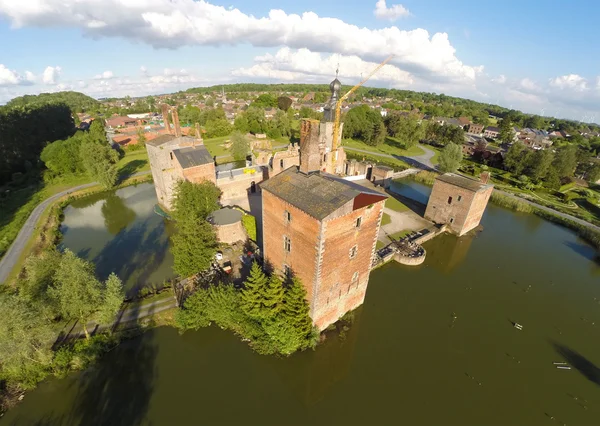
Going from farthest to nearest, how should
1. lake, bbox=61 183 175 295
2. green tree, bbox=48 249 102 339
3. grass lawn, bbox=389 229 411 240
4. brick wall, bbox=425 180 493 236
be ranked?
brick wall, bbox=425 180 493 236, grass lawn, bbox=389 229 411 240, lake, bbox=61 183 175 295, green tree, bbox=48 249 102 339

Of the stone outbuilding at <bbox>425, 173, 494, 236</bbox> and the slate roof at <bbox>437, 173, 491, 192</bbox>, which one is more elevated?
the slate roof at <bbox>437, 173, 491, 192</bbox>

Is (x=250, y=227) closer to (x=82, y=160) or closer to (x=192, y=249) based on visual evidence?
(x=192, y=249)

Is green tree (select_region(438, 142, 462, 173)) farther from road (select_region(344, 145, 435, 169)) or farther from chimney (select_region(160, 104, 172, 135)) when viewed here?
chimney (select_region(160, 104, 172, 135))

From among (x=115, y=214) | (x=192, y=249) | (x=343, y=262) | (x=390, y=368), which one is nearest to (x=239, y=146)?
(x=115, y=214)

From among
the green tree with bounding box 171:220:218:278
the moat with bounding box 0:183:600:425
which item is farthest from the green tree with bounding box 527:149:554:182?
the green tree with bounding box 171:220:218:278

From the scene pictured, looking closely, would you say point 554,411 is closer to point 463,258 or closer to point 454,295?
point 454,295

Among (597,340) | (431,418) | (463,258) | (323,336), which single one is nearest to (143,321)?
(323,336)

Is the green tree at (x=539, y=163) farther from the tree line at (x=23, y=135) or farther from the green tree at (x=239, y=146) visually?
the tree line at (x=23, y=135)
